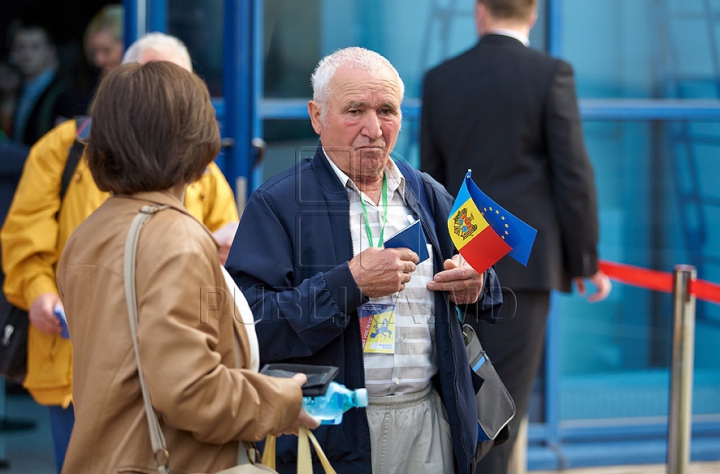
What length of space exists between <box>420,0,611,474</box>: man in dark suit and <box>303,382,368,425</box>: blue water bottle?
155 centimetres

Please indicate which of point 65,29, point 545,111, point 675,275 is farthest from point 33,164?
point 65,29

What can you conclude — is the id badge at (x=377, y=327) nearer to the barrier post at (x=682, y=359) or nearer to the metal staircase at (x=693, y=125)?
the barrier post at (x=682, y=359)

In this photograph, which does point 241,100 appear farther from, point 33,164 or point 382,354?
point 382,354

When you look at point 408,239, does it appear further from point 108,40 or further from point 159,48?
point 108,40

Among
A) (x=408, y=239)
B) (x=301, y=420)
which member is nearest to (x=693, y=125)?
(x=408, y=239)

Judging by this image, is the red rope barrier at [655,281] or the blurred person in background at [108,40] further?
the blurred person in background at [108,40]

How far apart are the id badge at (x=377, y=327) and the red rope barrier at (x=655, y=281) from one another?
5.92ft

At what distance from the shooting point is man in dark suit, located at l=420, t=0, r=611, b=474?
10.9 ft

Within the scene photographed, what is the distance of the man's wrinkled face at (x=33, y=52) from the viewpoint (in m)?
6.45

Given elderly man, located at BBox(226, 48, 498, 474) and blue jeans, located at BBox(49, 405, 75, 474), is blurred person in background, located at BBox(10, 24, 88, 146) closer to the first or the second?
blue jeans, located at BBox(49, 405, 75, 474)

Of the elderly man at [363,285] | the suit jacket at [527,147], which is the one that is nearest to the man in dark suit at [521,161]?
the suit jacket at [527,147]

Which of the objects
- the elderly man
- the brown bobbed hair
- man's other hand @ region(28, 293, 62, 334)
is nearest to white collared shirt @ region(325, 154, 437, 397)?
the elderly man

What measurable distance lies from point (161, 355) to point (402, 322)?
0.85 meters

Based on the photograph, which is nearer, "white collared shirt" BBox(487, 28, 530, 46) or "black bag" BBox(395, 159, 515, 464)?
"black bag" BBox(395, 159, 515, 464)
